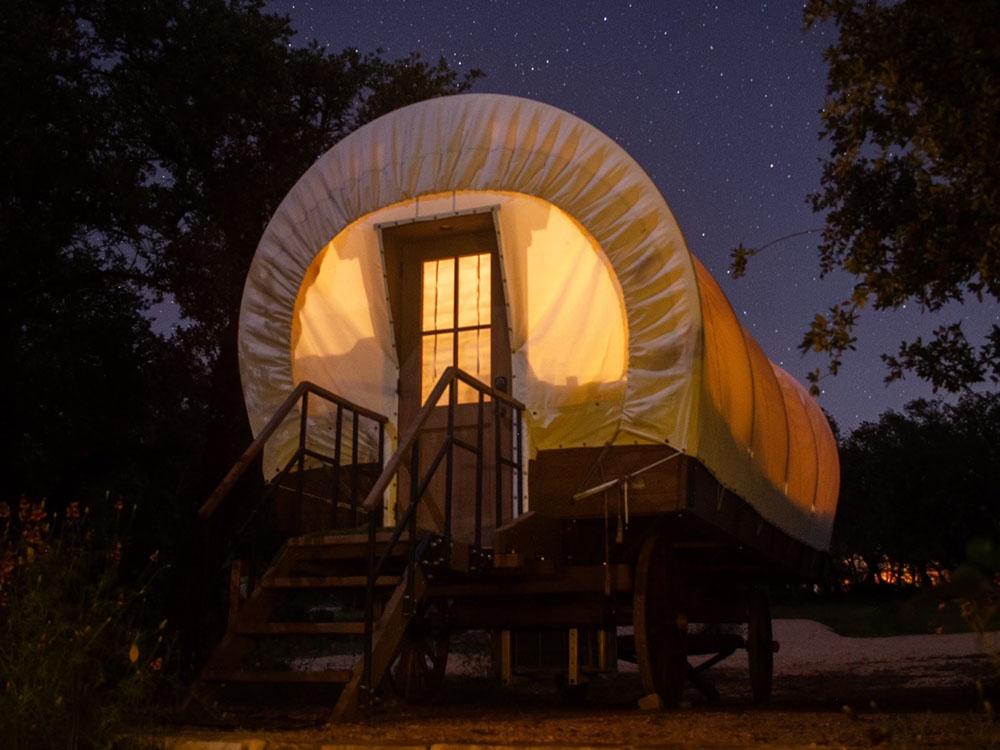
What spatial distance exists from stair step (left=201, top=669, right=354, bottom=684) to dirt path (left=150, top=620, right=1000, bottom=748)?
283 millimetres

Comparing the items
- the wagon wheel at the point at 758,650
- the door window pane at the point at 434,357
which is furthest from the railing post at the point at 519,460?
the wagon wheel at the point at 758,650

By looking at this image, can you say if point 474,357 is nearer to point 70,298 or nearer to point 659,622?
point 659,622

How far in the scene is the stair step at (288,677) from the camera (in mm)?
5781

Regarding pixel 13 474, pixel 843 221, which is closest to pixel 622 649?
pixel 843 221

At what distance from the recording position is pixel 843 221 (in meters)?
9.96

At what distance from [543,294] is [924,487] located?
35.2m

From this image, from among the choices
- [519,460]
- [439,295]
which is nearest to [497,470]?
[519,460]

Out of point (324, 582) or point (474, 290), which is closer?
point (324, 582)

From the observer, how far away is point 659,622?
714 centimetres

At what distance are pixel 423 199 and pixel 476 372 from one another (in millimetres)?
1370

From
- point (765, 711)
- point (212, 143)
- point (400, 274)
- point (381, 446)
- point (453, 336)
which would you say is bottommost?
point (765, 711)

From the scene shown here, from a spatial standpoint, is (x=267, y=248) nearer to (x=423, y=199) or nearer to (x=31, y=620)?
(x=423, y=199)

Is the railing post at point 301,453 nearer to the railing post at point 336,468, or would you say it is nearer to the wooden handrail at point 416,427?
the railing post at point 336,468

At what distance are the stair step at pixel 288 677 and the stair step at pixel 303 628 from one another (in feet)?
0.76
